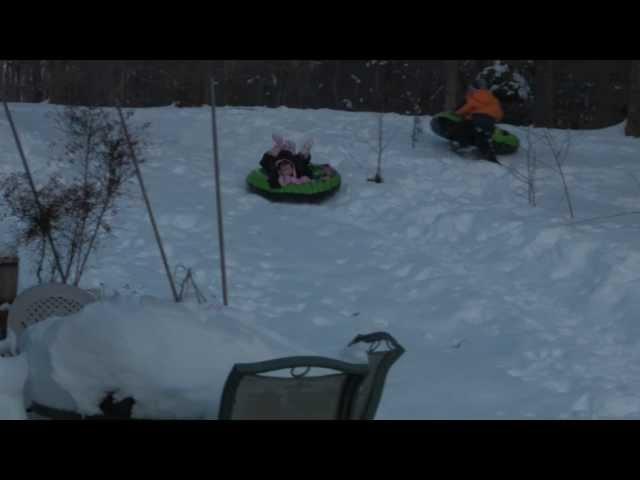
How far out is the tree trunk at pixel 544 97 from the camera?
56.6 ft

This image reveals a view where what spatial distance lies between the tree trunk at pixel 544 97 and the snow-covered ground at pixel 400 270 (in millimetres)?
3458

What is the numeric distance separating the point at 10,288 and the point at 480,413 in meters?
3.21

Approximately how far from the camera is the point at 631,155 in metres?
12.7

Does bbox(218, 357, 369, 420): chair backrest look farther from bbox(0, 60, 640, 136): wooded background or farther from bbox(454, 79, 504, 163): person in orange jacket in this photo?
bbox(0, 60, 640, 136): wooded background

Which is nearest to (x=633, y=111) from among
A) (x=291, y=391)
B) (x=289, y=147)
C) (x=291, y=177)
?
(x=289, y=147)

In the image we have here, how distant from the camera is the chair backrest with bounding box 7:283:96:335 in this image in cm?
542

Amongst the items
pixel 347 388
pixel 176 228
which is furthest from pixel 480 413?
pixel 176 228

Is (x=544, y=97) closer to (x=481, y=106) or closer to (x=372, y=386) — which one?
(x=481, y=106)

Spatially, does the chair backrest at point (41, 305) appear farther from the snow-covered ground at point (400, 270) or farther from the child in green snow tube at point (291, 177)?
the child in green snow tube at point (291, 177)

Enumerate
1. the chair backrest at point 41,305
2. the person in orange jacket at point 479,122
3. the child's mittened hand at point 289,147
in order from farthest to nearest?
1. the person in orange jacket at point 479,122
2. the child's mittened hand at point 289,147
3. the chair backrest at point 41,305

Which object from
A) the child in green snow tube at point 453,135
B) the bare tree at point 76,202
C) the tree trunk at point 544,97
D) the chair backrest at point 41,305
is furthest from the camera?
the tree trunk at point 544,97

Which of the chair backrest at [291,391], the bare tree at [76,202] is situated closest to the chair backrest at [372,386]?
the chair backrest at [291,391]

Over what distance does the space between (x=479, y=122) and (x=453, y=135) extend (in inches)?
15.0

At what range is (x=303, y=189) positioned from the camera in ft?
35.8
